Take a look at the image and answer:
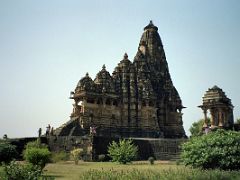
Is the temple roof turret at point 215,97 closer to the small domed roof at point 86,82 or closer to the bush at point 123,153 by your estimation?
the bush at point 123,153

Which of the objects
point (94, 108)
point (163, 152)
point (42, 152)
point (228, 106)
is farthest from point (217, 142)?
point (94, 108)

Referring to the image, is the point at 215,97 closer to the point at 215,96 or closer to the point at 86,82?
the point at 215,96

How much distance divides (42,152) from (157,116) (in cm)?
2780

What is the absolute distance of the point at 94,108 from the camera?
3944 cm

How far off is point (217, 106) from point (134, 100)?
11070 mm

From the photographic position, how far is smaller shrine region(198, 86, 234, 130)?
112 ft

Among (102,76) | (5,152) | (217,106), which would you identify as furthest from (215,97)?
(5,152)

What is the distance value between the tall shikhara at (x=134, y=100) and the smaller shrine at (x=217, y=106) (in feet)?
28.8

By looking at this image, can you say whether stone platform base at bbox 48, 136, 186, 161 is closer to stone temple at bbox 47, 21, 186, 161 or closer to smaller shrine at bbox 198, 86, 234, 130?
stone temple at bbox 47, 21, 186, 161

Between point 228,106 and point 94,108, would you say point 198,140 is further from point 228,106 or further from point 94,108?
point 94,108

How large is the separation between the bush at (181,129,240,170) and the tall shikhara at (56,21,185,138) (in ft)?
56.0

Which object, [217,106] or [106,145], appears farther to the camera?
[217,106]

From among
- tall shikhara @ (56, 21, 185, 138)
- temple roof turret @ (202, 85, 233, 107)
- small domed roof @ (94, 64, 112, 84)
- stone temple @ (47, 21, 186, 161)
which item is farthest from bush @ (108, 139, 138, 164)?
small domed roof @ (94, 64, 112, 84)

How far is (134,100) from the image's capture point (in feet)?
139
